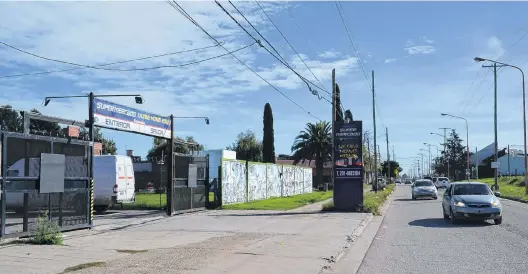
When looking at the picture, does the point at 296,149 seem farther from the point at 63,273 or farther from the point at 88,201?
the point at 63,273

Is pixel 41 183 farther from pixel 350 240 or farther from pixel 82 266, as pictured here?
pixel 350 240

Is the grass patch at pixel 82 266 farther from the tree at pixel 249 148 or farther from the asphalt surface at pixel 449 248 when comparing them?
the tree at pixel 249 148

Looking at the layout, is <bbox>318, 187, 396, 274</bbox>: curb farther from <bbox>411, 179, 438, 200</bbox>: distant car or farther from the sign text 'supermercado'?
<bbox>411, 179, 438, 200</bbox>: distant car

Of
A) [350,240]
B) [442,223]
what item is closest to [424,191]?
[442,223]

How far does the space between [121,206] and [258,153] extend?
60.0 meters

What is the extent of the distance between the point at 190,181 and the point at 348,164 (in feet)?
23.9

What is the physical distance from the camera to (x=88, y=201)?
1530 cm

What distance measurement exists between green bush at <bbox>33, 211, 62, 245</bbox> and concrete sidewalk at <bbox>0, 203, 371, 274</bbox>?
341mm

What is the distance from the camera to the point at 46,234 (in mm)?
12133

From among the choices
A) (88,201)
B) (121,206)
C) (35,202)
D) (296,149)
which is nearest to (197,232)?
(88,201)

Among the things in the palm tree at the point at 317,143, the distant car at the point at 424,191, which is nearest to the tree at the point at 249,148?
the palm tree at the point at 317,143

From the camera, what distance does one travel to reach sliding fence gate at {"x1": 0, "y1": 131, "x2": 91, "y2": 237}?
40.5 ft

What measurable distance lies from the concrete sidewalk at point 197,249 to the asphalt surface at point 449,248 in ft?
3.50

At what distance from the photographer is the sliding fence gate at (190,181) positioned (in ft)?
70.8
